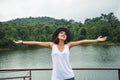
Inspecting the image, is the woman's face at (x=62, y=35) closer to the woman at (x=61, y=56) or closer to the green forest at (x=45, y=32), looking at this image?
the woman at (x=61, y=56)

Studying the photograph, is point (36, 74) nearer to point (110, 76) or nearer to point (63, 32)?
point (110, 76)

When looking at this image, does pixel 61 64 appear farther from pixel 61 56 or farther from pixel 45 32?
pixel 45 32

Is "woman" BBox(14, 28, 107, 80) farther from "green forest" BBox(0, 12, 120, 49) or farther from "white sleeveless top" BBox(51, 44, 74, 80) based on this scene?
"green forest" BBox(0, 12, 120, 49)

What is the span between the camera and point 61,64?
9.22 ft

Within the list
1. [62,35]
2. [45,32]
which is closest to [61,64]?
[62,35]

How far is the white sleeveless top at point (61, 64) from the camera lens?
280 cm

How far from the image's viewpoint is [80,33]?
81.3 metres

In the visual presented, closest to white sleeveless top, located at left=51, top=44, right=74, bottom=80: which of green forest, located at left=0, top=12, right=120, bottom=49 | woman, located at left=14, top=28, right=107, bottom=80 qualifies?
woman, located at left=14, top=28, right=107, bottom=80

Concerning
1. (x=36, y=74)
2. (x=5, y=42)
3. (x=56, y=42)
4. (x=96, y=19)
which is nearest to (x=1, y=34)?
(x=5, y=42)

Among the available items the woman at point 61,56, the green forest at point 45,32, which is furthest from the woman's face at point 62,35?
the green forest at point 45,32

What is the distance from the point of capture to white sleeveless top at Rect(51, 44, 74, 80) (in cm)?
280

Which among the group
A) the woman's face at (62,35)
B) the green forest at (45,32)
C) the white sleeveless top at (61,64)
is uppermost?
the green forest at (45,32)

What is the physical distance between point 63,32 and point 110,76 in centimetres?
2066

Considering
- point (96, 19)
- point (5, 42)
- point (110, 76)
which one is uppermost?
point (96, 19)
